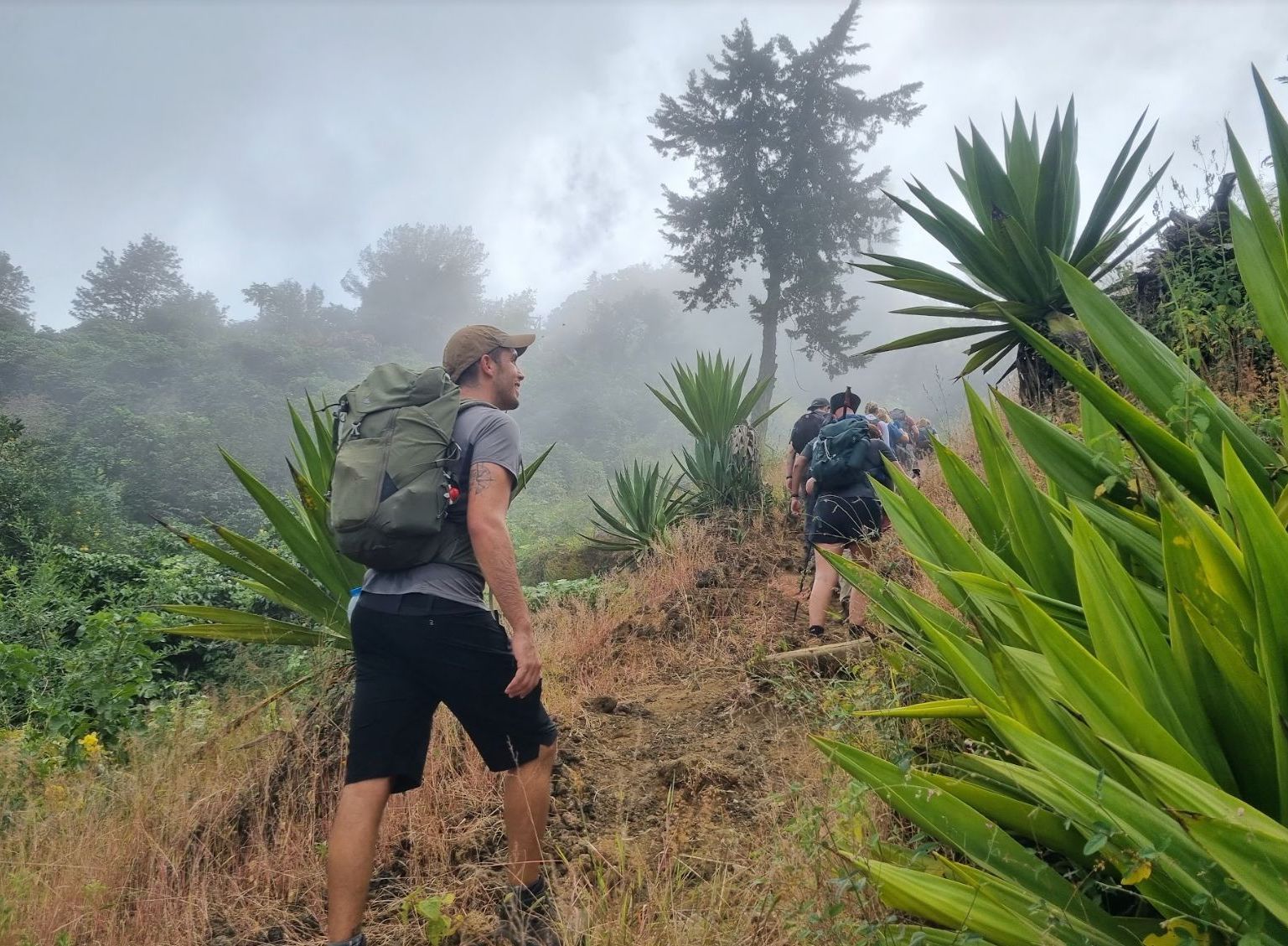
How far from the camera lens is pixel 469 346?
2.60 metres

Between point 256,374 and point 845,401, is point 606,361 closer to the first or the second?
point 256,374

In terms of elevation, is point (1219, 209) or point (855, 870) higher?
point (1219, 209)

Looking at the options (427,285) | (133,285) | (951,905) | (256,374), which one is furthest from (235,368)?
(951,905)

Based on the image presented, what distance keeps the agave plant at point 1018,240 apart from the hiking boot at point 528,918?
3.07 m

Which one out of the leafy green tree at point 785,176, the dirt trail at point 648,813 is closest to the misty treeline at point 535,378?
the leafy green tree at point 785,176

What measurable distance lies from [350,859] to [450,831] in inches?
34.4

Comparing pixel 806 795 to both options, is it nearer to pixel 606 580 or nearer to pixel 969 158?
pixel 969 158

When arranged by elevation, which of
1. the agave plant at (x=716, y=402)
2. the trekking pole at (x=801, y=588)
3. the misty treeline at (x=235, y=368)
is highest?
the misty treeline at (x=235, y=368)

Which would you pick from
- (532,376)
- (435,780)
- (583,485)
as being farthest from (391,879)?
(532,376)

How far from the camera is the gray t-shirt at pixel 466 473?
7.16 ft

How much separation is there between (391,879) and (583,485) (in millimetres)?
28539

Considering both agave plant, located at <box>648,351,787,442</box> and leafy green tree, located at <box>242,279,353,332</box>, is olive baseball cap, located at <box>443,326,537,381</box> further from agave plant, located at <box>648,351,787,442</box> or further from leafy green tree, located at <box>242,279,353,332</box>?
leafy green tree, located at <box>242,279,353,332</box>

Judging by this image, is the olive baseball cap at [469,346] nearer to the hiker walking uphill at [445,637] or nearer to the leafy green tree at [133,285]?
→ the hiker walking uphill at [445,637]

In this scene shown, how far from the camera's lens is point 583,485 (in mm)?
31047
